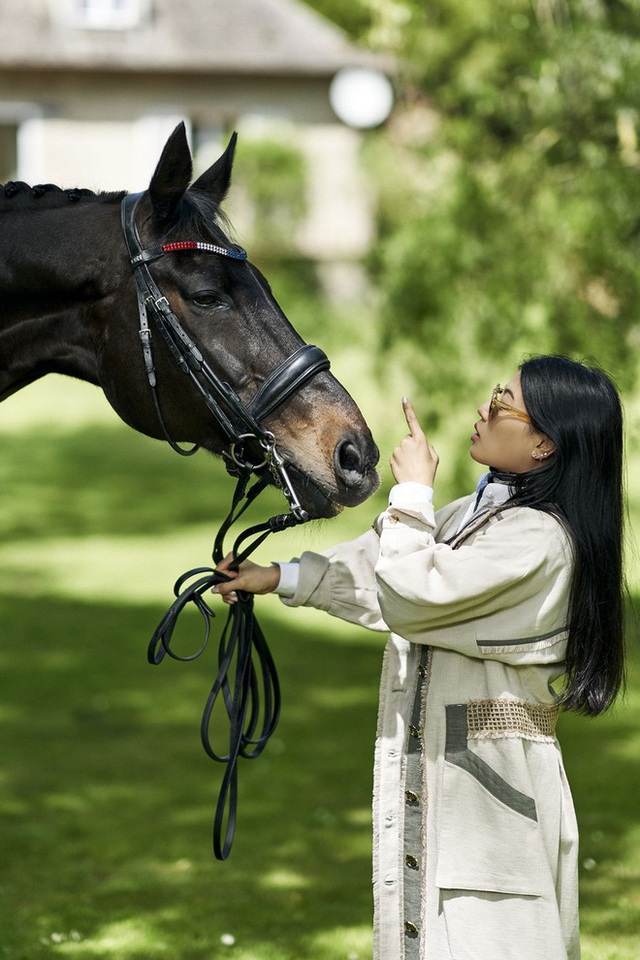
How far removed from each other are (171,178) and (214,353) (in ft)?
1.36

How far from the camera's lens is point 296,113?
2109 cm

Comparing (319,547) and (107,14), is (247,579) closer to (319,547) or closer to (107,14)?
(319,547)

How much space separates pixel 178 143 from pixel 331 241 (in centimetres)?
1923

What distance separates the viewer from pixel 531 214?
8055 millimetres

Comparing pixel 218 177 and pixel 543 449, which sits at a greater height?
pixel 218 177

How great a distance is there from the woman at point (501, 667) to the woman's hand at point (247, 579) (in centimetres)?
32

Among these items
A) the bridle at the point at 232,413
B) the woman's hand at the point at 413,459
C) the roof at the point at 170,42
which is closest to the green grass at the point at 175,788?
the bridle at the point at 232,413

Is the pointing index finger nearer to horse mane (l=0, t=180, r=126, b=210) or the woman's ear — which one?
the woman's ear

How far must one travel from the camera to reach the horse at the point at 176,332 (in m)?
2.68

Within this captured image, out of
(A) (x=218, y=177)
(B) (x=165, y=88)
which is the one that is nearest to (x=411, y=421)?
(A) (x=218, y=177)

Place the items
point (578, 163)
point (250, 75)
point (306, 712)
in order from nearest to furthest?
point (306, 712) → point (578, 163) → point (250, 75)

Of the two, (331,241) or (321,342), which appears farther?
(331,241)

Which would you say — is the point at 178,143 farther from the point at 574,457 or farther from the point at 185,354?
the point at 574,457

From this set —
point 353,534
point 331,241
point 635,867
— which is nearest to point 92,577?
point 353,534
